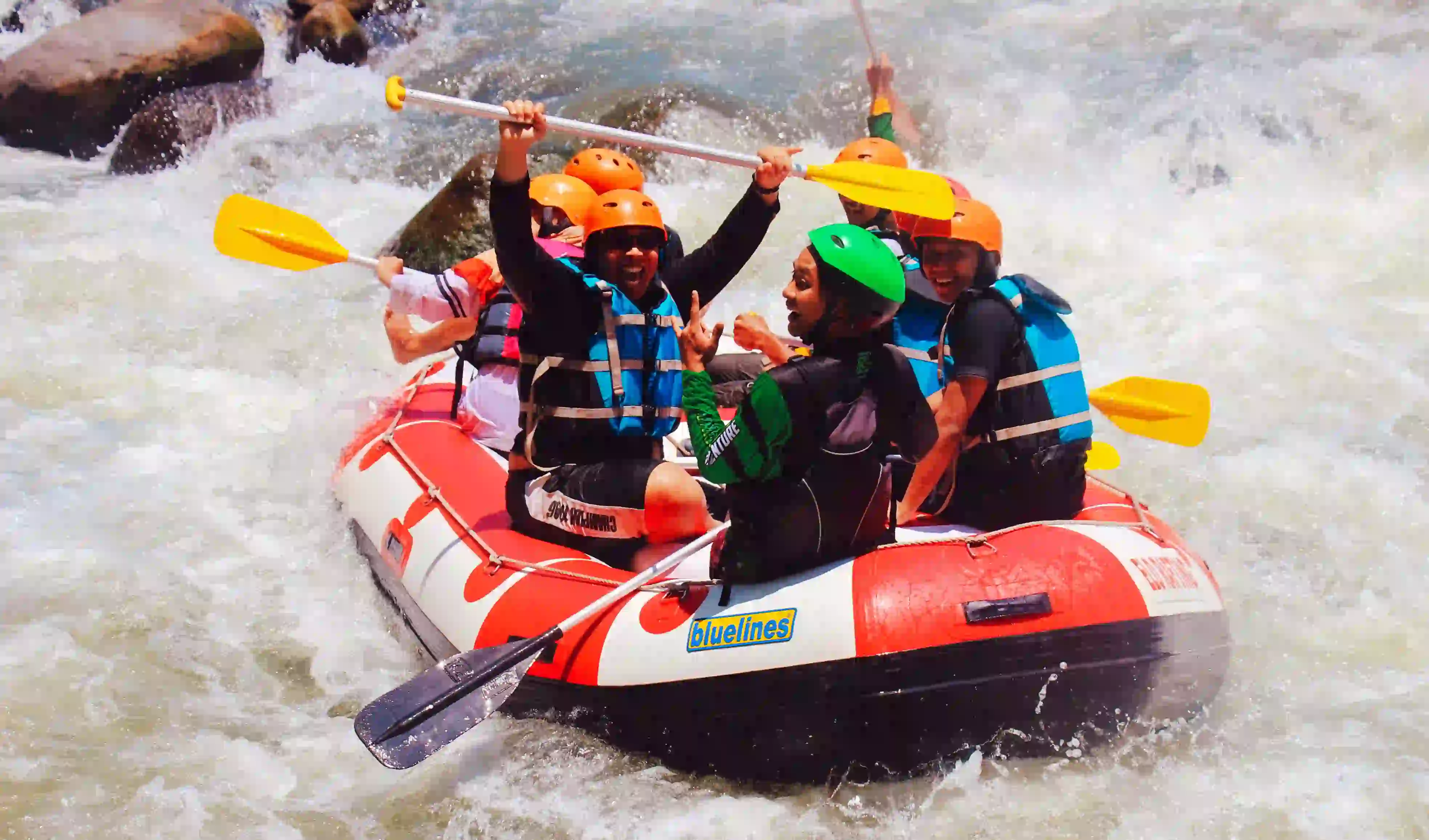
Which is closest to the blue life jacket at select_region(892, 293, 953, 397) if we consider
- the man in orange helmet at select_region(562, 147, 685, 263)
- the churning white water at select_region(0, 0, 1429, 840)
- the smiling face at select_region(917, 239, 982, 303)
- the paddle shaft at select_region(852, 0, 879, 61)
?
the smiling face at select_region(917, 239, 982, 303)

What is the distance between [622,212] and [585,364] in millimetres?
405

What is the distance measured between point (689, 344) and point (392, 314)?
1.90 meters

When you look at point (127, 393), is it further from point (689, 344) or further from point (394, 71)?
point (394, 71)

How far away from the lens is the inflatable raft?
10.4 feet

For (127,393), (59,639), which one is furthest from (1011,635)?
(127,393)

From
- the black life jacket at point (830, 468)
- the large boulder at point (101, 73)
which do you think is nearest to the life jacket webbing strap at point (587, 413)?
the black life jacket at point (830, 468)

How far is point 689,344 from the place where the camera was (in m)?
3.03

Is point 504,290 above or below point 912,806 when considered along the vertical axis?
above

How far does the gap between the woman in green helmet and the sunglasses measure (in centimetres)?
50

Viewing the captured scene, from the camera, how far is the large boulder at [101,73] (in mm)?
11086

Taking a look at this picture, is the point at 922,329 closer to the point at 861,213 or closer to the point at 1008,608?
the point at 861,213

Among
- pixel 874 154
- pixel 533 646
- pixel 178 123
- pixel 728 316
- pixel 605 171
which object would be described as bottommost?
pixel 728 316

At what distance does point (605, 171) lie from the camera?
4.58 meters

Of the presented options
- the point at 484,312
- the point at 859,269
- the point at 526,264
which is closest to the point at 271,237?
the point at 484,312
